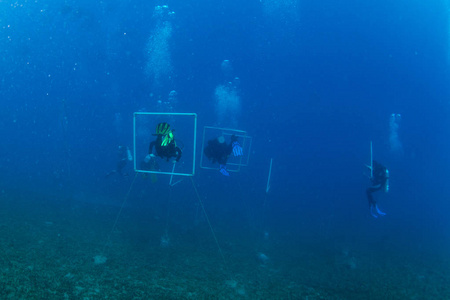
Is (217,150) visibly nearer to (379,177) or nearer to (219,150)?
(219,150)

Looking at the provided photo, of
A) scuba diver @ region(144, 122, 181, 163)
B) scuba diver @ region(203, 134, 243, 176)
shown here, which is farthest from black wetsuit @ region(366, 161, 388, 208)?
scuba diver @ region(144, 122, 181, 163)

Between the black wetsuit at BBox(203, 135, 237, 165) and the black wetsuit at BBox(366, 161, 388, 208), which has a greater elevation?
the black wetsuit at BBox(203, 135, 237, 165)

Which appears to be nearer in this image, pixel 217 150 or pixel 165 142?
pixel 165 142

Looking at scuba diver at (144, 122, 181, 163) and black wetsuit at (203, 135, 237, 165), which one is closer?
scuba diver at (144, 122, 181, 163)

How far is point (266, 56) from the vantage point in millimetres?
39312

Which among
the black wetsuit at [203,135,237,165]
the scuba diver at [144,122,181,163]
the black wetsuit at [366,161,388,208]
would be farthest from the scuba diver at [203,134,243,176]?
the black wetsuit at [366,161,388,208]

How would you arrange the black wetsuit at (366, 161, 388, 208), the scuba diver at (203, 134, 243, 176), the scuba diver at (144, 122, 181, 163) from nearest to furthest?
1. the scuba diver at (144, 122, 181, 163)
2. the scuba diver at (203, 134, 243, 176)
3. the black wetsuit at (366, 161, 388, 208)

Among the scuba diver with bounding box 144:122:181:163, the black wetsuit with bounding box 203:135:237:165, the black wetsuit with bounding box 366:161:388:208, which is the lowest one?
the black wetsuit with bounding box 366:161:388:208

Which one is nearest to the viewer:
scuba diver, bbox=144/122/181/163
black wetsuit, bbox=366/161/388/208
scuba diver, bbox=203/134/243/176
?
scuba diver, bbox=144/122/181/163

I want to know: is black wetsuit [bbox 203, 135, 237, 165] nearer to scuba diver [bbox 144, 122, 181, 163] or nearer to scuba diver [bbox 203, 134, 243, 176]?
scuba diver [bbox 203, 134, 243, 176]

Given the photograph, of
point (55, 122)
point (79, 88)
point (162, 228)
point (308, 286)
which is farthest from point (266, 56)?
point (55, 122)

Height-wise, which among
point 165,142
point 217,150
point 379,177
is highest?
point 165,142

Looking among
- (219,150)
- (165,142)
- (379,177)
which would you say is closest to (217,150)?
(219,150)

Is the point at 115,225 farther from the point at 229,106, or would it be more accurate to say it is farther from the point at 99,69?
Answer: the point at 99,69
